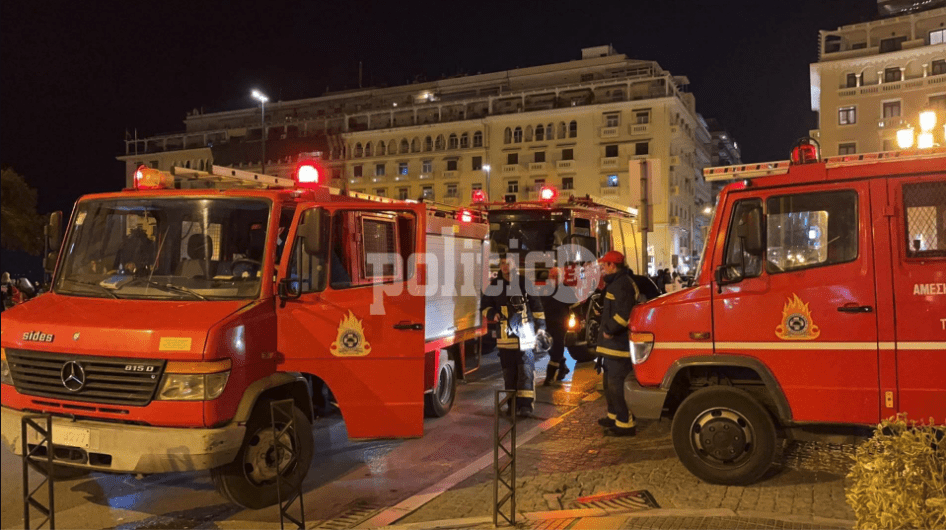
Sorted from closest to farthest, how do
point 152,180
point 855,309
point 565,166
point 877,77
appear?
point 855,309
point 152,180
point 877,77
point 565,166

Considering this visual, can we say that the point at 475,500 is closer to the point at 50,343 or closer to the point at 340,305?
the point at 340,305

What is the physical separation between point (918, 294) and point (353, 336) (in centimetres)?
433

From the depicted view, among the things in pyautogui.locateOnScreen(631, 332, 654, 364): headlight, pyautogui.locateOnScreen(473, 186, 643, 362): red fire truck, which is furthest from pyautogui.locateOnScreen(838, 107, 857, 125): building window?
pyautogui.locateOnScreen(631, 332, 654, 364): headlight

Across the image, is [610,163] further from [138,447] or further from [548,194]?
[138,447]

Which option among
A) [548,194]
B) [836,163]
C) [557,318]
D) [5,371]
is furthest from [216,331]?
[548,194]

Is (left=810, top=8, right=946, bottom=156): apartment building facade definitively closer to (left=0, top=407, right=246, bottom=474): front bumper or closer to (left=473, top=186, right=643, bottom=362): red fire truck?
(left=473, top=186, right=643, bottom=362): red fire truck

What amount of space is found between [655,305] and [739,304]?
681 millimetres

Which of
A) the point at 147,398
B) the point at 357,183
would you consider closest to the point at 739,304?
the point at 147,398

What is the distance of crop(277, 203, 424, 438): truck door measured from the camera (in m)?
5.51

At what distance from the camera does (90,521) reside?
16.7ft

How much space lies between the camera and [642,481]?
5816 mm

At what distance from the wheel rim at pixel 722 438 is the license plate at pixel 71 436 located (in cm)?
458

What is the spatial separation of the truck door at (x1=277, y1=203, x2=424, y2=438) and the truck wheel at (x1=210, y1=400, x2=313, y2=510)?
0.40 metres

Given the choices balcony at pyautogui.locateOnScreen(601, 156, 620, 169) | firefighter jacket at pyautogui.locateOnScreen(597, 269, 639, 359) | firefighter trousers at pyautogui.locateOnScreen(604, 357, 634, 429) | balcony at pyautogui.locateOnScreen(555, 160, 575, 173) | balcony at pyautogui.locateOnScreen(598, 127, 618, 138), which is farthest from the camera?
balcony at pyautogui.locateOnScreen(555, 160, 575, 173)
